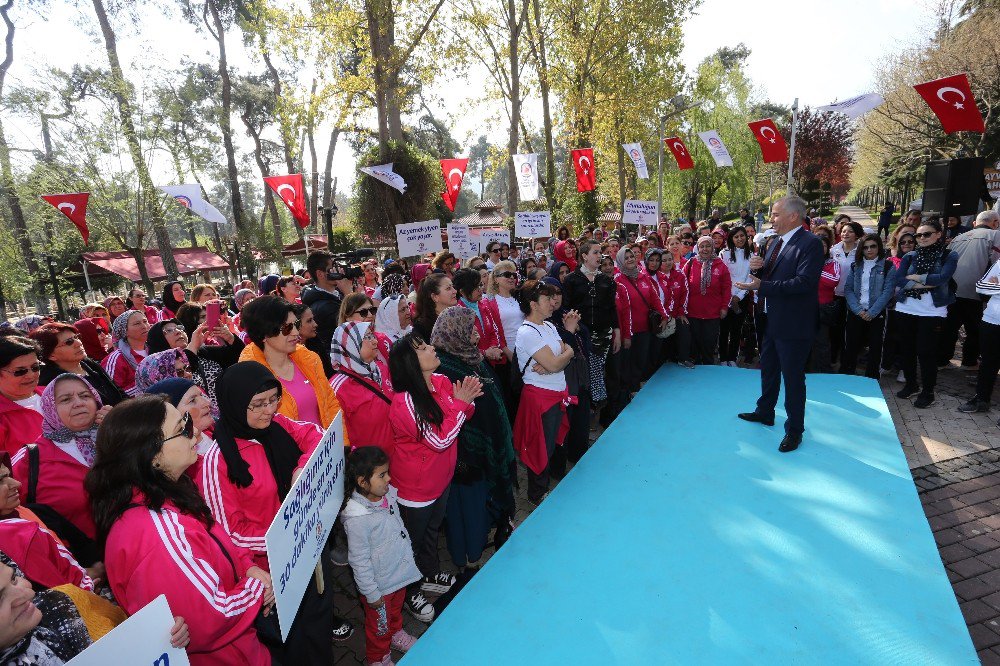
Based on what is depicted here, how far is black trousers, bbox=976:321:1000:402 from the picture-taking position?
5254 millimetres

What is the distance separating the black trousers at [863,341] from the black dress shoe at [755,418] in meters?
2.46

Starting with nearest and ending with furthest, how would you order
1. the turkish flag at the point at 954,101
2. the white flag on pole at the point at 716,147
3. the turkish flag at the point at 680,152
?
the turkish flag at the point at 954,101
the white flag on pole at the point at 716,147
the turkish flag at the point at 680,152

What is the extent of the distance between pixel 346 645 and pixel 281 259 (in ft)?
84.7

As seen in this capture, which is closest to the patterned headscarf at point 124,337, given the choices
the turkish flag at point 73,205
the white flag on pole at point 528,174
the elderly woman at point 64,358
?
the elderly woman at point 64,358

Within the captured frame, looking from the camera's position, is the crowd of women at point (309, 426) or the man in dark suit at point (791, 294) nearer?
the crowd of women at point (309, 426)

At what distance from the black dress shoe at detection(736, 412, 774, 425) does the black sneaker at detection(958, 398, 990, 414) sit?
242 cm

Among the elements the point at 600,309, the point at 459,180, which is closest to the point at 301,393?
the point at 600,309

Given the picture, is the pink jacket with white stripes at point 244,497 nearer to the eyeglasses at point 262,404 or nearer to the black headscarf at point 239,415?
the black headscarf at point 239,415

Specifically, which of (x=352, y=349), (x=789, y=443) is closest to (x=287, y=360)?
(x=352, y=349)

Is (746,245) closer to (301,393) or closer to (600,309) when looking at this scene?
(600,309)

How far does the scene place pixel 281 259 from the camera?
85.4ft

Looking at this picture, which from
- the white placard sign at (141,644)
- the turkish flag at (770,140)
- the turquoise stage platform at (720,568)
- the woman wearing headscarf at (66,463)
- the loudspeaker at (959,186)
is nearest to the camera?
the white placard sign at (141,644)

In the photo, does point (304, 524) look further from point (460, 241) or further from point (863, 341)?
point (460, 241)

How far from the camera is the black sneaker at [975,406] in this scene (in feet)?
17.6
